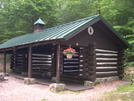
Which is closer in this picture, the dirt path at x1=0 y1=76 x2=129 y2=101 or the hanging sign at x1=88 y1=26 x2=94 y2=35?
the dirt path at x1=0 y1=76 x2=129 y2=101

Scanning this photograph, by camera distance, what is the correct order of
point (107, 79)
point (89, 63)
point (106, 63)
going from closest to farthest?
point (89, 63), point (107, 79), point (106, 63)

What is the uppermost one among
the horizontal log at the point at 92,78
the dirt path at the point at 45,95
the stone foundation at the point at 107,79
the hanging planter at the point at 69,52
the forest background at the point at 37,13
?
the forest background at the point at 37,13

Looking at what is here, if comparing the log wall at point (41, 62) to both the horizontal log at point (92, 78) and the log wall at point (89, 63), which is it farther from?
the horizontal log at point (92, 78)

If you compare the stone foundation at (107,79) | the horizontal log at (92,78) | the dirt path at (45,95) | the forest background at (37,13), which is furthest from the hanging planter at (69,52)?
the forest background at (37,13)

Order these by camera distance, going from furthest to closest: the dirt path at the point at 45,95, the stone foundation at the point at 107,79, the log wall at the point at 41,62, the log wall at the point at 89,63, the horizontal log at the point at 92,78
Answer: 1. the log wall at the point at 41,62
2. the stone foundation at the point at 107,79
3. the log wall at the point at 89,63
4. the horizontal log at the point at 92,78
5. the dirt path at the point at 45,95

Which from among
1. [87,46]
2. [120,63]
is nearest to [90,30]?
[87,46]

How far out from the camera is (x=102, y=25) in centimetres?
1055

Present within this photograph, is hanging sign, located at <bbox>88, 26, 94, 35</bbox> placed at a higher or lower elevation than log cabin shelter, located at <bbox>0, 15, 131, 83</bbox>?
higher

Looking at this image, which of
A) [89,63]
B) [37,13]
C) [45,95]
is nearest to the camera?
[45,95]

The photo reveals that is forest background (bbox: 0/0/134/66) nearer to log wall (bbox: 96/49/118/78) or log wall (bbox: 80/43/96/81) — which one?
log wall (bbox: 96/49/118/78)

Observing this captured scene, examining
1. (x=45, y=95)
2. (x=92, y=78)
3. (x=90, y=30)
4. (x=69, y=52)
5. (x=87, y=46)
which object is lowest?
(x=45, y=95)

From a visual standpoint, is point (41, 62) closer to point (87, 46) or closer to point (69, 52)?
A: point (87, 46)

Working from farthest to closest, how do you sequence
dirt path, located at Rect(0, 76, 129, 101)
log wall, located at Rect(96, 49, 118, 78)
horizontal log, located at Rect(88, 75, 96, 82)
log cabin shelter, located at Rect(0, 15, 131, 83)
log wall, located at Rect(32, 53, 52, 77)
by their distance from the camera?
log wall, located at Rect(32, 53, 52, 77)
log wall, located at Rect(96, 49, 118, 78)
horizontal log, located at Rect(88, 75, 96, 82)
log cabin shelter, located at Rect(0, 15, 131, 83)
dirt path, located at Rect(0, 76, 129, 101)

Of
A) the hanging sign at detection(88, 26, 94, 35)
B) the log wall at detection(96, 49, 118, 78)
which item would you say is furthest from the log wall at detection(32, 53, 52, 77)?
the hanging sign at detection(88, 26, 94, 35)
